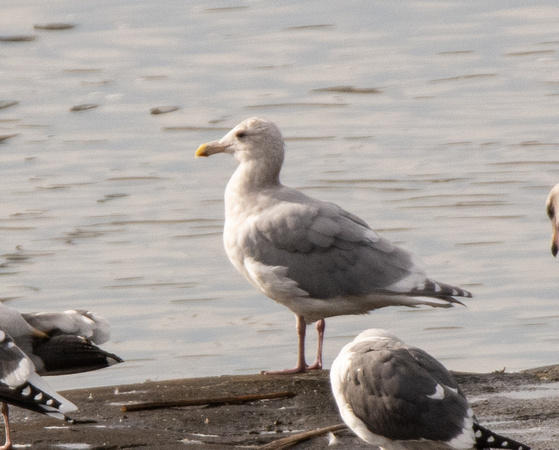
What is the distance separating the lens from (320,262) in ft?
23.9

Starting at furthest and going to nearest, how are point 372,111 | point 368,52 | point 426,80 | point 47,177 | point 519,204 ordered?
point 368,52, point 426,80, point 372,111, point 47,177, point 519,204

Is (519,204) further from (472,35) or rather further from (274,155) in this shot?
(472,35)

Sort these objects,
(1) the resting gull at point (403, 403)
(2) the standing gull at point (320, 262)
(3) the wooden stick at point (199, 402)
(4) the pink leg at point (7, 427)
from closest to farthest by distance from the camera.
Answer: (1) the resting gull at point (403, 403) → (4) the pink leg at point (7, 427) → (3) the wooden stick at point (199, 402) → (2) the standing gull at point (320, 262)

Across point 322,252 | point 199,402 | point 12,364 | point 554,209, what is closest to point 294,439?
point 199,402

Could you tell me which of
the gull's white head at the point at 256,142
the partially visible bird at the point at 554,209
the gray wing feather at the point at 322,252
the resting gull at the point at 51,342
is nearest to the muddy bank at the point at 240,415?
the resting gull at the point at 51,342

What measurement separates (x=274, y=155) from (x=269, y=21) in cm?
1197

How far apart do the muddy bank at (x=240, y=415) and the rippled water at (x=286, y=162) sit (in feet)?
5.75

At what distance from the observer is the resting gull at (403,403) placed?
5270mm

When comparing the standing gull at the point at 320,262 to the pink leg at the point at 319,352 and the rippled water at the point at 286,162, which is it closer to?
the pink leg at the point at 319,352

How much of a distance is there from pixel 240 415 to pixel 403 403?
40.9 inches

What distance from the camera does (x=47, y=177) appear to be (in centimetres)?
1308

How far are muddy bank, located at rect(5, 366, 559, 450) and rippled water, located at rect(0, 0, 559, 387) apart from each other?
1753 mm

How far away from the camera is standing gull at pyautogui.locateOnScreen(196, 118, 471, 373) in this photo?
283 inches

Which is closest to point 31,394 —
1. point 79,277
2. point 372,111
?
point 79,277
